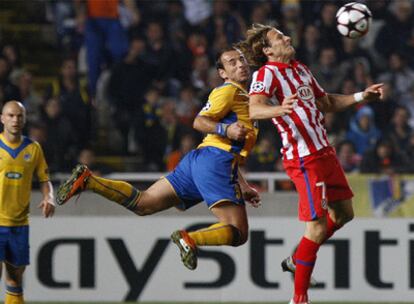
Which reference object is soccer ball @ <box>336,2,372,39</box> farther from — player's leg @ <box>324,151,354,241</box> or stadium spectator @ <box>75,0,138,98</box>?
stadium spectator @ <box>75,0,138,98</box>

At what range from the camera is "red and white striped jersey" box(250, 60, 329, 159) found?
8.26 meters

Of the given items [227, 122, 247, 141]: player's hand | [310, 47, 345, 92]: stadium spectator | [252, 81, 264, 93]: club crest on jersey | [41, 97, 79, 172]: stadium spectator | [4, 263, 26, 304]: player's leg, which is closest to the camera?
[227, 122, 247, 141]: player's hand

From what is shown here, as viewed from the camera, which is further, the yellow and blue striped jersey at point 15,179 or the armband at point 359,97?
the yellow and blue striped jersey at point 15,179

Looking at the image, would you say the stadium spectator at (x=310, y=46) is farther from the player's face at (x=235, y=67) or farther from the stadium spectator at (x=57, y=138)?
the player's face at (x=235, y=67)

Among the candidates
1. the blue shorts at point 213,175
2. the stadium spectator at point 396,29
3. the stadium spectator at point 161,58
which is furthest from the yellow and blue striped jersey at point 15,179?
the stadium spectator at point 396,29

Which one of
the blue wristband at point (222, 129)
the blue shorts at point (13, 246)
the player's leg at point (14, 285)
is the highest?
the blue wristband at point (222, 129)

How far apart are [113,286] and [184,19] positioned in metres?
4.95

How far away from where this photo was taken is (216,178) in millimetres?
8305

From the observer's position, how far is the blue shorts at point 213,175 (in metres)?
8.30

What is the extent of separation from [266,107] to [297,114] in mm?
496

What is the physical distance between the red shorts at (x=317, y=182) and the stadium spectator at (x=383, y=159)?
433 cm

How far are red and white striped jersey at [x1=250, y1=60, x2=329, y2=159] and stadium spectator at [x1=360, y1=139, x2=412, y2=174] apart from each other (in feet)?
14.6

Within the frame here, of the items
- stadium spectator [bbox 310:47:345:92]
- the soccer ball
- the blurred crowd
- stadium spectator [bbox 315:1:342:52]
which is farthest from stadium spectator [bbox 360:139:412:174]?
the soccer ball

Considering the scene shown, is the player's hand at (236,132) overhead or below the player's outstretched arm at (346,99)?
below
